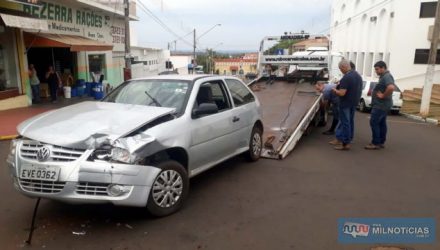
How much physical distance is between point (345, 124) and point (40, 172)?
20.3ft

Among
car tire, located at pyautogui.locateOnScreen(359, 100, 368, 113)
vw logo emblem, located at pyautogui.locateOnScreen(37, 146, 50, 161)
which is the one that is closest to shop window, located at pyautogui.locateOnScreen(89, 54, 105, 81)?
car tire, located at pyautogui.locateOnScreen(359, 100, 368, 113)

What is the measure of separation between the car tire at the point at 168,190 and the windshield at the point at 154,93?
82 centimetres

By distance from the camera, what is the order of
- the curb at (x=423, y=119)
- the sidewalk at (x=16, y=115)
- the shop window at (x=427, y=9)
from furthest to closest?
1. the shop window at (x=427, y=9)
2. the curb at (x=423, y=119)
3. the sidewalk at (x=16, y=115)

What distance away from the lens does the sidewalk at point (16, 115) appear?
9766mm

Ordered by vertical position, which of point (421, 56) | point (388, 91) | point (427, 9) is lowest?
point (388, 91)

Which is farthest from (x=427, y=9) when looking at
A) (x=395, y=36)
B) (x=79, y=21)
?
(x=79, y=21)

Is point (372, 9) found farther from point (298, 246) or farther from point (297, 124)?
point (298, 246)

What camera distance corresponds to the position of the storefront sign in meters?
15.9

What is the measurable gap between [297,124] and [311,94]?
2.61m

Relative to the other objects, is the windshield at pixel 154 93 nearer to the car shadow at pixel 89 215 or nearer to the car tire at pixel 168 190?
the car tire at pixel 168 190

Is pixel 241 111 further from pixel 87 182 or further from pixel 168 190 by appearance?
pixel 87 182

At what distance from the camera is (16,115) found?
12.4 m

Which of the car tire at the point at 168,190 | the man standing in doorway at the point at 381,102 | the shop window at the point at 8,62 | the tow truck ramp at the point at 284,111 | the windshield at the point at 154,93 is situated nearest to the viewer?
the car tire at the point at 168,190

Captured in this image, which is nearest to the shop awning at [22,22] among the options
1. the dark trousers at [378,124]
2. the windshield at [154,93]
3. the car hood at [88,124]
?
the windshield at [154,93]
